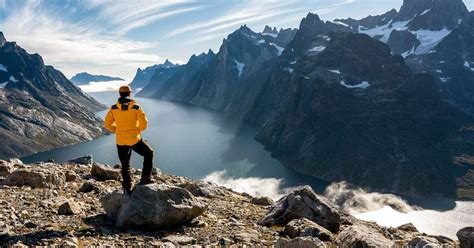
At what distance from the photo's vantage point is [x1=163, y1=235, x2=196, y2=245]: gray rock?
1505 centimetres

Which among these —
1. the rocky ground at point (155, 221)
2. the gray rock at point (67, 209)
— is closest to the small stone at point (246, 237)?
the rocky ground at point (155, 221)

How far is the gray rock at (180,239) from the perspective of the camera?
1505 cm

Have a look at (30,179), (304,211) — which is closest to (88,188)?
(30,179)

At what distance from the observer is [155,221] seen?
53.6 feet

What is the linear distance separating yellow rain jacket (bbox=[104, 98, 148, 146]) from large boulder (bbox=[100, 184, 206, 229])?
7.03 ft

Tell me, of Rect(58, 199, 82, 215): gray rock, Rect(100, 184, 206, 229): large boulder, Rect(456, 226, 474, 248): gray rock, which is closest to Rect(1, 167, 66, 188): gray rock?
Rect(58, 199, 82, 215): gray rock

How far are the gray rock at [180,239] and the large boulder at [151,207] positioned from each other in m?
1.23

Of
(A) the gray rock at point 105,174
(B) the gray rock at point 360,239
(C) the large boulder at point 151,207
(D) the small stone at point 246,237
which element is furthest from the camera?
(A) the gray rock at point 105,174

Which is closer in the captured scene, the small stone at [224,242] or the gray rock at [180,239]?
the gray rock at [180,239]

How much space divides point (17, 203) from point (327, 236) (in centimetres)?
1380

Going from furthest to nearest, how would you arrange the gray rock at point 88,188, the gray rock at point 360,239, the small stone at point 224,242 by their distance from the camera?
the gray rock at point 88,188
the small stone at point 224,242
the gray rock at point 360,239

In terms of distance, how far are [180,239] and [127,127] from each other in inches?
208

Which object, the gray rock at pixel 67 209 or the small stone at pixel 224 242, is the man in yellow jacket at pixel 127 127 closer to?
the gray rock at pixel 67 209

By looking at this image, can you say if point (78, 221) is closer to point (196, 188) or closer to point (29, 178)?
point (29, 178)
